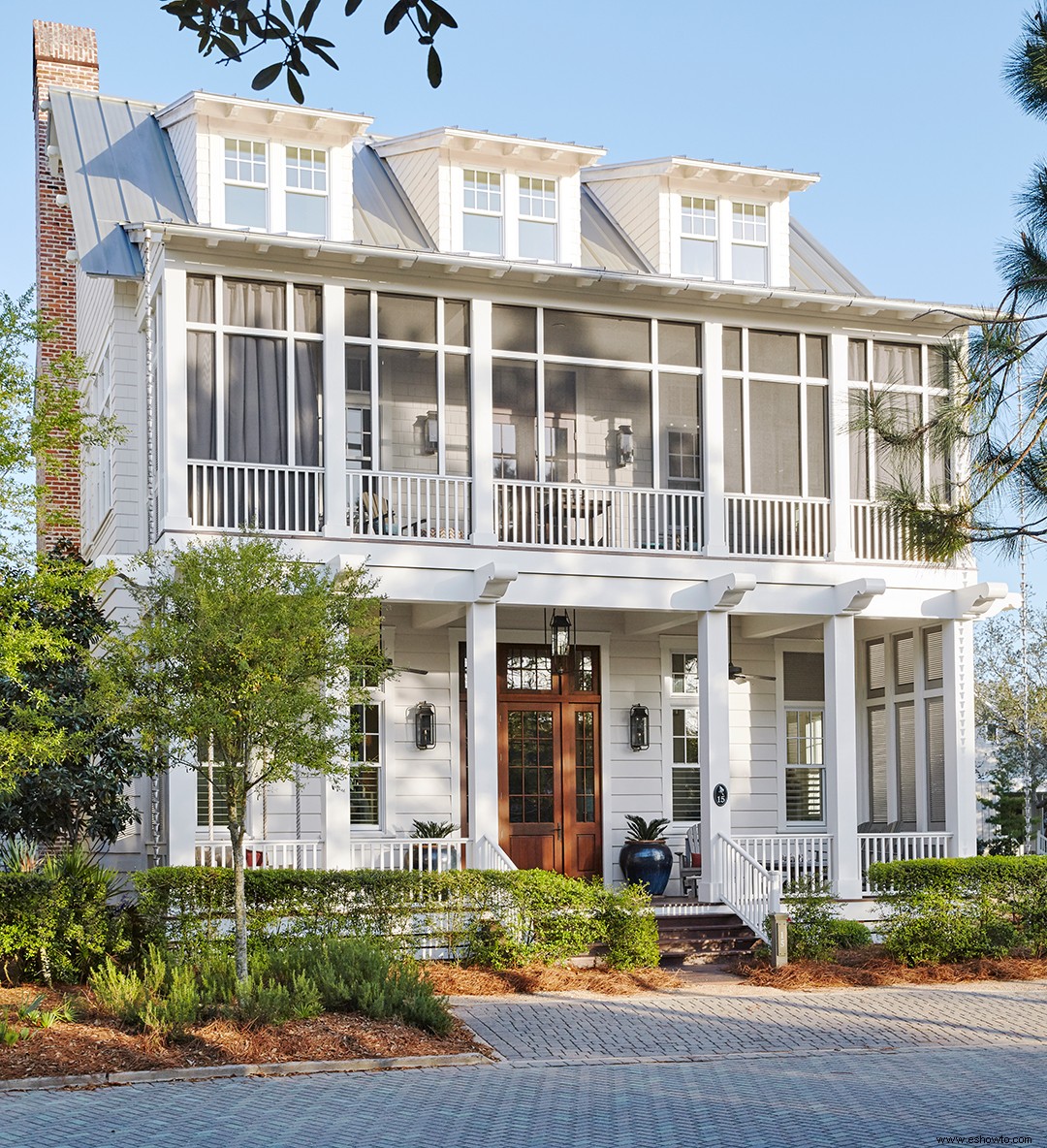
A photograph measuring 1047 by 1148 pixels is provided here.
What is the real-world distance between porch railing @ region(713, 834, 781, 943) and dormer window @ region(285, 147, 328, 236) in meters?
8.30

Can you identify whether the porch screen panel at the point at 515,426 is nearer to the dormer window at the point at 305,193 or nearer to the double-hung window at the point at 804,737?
the dormer window at the point at 305,193

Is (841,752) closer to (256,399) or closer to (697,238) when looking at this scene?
(697,238)

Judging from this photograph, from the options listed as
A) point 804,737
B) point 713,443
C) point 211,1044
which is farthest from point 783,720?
point 211,1044

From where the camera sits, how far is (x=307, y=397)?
15586 millimetres

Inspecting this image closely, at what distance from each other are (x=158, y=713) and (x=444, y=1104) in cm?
394

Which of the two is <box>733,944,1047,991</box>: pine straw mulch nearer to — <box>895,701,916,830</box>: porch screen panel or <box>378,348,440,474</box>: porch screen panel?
<box>895,701,916,830</box>: porch screen panel

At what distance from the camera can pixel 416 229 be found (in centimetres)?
1788

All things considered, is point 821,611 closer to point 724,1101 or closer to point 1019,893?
point 1019,893

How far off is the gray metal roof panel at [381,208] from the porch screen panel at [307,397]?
1895mm

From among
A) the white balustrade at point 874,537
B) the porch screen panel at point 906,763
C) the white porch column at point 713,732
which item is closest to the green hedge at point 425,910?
the white porch column at point 713,732

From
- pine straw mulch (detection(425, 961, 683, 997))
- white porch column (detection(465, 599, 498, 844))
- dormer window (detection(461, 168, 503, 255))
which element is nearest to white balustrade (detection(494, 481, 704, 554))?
white porch column (detection(465, 599, 498, 844))

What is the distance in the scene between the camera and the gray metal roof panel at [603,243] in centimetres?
1831

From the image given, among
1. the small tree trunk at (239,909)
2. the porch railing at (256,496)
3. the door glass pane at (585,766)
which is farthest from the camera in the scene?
the door glass pane at (585,766)

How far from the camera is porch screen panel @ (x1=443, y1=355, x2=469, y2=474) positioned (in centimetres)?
1741
